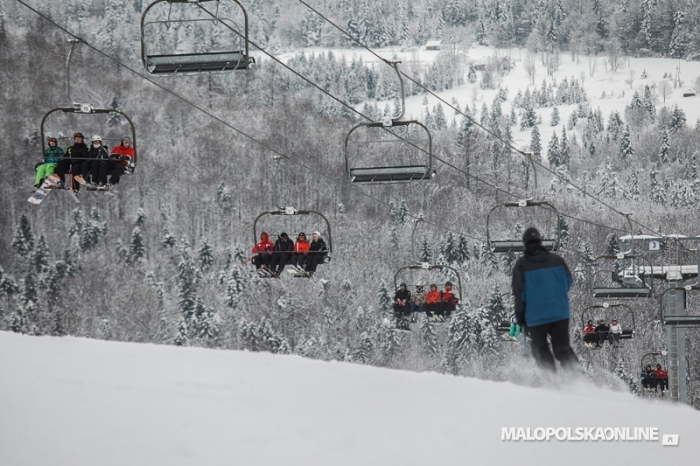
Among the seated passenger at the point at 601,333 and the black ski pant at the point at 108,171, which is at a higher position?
the black ski pant at the point at 108,171

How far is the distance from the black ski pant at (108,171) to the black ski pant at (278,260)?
456 centimetres

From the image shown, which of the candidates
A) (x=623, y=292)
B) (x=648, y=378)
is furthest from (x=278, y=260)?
(x=648, y=378)

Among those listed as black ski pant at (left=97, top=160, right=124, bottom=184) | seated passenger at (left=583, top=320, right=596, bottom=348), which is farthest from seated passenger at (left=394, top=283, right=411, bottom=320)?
black ski pant at (left=97, top=160, right=124, bottom=184)

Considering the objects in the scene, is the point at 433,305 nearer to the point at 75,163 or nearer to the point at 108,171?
the point at 108,171

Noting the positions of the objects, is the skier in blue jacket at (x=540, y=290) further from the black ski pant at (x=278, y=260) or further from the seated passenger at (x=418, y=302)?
the seated passenger at (x=418, y=302)

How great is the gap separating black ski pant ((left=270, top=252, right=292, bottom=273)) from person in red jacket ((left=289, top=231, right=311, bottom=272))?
0.12 metres

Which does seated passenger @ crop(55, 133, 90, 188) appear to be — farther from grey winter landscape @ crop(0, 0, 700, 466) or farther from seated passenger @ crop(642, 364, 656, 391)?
seated passenger @ crop(642, 364, 656, 391)

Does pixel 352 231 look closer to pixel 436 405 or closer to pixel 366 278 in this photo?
pixel 366 278

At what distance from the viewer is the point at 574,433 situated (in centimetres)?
707

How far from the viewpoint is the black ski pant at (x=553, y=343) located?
842 cm

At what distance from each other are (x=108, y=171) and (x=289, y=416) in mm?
9608

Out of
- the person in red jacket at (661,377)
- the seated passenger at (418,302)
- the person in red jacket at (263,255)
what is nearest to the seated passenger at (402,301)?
the seated passenger at (418,302)

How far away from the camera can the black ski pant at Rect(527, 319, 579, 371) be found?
8422 mm

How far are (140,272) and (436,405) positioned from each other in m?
145
